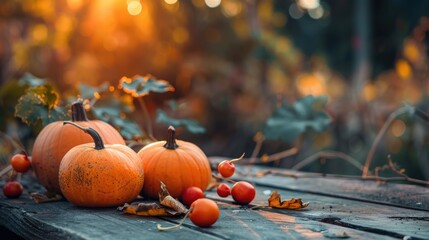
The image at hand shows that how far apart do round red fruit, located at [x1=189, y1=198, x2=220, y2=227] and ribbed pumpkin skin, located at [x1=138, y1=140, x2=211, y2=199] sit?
19.7 inches

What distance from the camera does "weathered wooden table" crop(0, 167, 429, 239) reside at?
4.73ft

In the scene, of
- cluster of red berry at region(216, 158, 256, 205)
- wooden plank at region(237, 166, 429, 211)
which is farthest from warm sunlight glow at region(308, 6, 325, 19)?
cluster of red berry at region(216, 158, 256, 205)

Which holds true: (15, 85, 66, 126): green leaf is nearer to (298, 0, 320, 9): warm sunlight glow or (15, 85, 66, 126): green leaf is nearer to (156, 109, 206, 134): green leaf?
(156, 109, 206, 134): green leaf

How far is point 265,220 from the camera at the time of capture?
1.65 m

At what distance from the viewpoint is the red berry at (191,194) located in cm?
195

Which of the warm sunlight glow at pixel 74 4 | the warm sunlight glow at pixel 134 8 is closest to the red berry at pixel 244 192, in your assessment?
the warm sunlight glow at pixel 134 8

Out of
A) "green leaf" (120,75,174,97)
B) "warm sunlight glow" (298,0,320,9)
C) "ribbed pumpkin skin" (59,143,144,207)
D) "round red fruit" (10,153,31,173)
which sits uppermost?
"warm sunlight glow" (298,0,320,9)

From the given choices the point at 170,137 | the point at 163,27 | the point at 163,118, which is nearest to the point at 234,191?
the point at 170,137

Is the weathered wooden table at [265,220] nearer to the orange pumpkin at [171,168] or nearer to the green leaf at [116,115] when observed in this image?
the orange pumpkin at [171,168]

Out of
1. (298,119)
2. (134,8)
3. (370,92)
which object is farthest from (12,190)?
(370,92)

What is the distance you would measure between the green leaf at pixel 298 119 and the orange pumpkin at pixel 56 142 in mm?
939

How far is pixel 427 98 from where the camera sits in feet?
22.6

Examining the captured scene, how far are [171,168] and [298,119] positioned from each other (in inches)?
45.7

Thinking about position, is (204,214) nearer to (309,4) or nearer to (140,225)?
(140,225)
